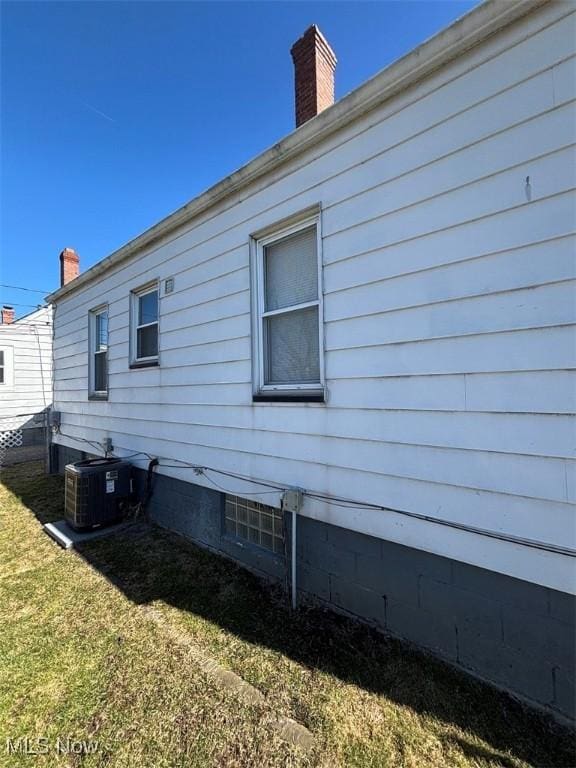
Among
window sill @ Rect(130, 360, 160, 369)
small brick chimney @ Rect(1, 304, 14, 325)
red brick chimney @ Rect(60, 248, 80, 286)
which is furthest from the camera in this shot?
small brick chimney @ Rect(1, 304, 14, 325)

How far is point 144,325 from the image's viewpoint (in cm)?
547

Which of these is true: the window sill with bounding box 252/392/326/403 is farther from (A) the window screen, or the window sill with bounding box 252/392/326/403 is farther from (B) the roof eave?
(B) the roof eave

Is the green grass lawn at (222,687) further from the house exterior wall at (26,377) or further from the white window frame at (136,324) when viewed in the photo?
the house exterior wall at (26,377)

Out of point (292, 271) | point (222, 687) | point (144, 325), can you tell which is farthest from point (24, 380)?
point (222, 687)

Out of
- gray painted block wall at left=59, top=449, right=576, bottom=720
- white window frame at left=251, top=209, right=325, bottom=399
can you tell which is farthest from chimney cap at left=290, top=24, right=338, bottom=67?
gray painted block wall at left=59, top=449, right=576, bottom=720

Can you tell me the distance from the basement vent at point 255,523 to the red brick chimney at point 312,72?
4231 mm

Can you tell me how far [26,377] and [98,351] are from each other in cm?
766

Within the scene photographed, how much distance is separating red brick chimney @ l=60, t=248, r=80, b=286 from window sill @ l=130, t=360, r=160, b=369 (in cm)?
502

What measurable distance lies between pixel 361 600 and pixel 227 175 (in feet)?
14.0

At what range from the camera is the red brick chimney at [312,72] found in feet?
12.2

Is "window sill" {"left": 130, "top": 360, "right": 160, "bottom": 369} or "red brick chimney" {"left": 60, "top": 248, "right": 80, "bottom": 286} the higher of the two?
"red brick chimney" {"left": 60, "top": 248, "right": 80, "bottom": 286}

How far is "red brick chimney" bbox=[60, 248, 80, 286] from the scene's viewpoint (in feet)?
28.8

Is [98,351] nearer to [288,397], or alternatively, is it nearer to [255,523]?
[255,523]

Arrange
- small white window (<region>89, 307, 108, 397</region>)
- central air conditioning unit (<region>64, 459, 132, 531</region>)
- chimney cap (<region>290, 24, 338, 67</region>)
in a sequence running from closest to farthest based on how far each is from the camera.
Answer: chimney cap (<region>290, 24, 338, 67</region>) → central air conditioning unit (<region>64, 459, 132, 531</region>) → small white window (<region>89, 307, 108, 397</region>)
